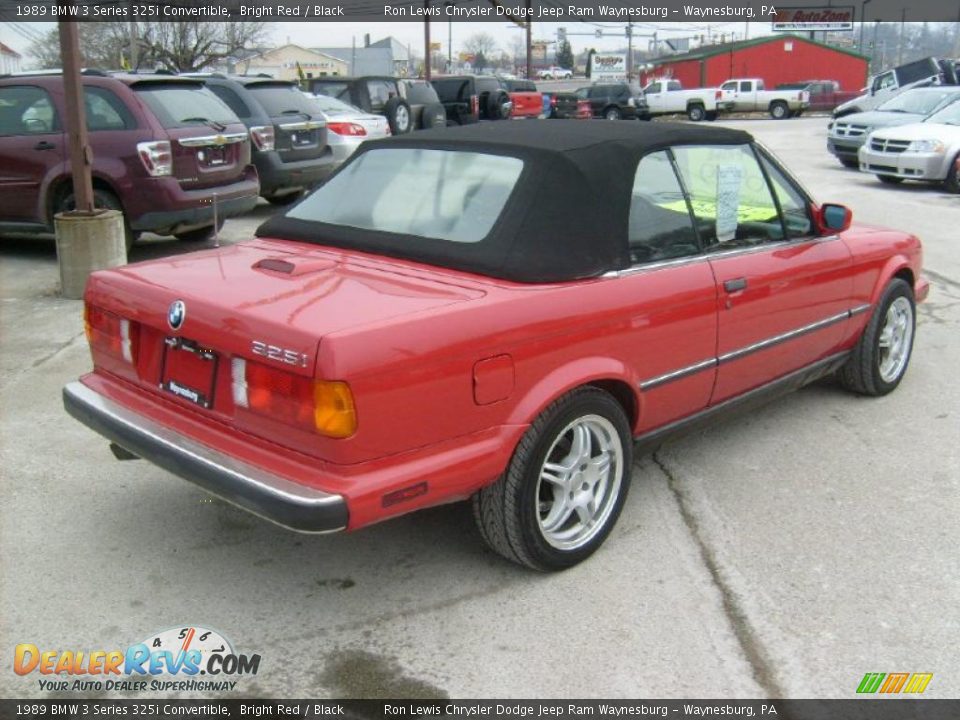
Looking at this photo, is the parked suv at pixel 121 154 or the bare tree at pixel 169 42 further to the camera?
the bare tree at pixel 169 42

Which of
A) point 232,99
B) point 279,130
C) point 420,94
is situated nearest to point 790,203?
point 279,130

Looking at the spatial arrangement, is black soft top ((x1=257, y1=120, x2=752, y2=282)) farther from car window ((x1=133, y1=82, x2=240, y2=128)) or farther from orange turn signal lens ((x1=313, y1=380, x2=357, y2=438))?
car window ((x1=133, y1=82, x2=240, y2=128))

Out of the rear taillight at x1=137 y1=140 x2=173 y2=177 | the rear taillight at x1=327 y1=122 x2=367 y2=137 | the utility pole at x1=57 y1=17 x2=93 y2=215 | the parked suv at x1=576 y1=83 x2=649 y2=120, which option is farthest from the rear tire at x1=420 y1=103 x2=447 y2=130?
the parked suv at x1=576 y1=83 x2=649 y2=120

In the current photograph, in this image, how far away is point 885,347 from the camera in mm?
5473

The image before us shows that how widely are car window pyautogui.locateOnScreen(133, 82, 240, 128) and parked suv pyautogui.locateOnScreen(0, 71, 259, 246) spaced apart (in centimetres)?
1

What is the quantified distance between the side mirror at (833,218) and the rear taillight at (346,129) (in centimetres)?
901

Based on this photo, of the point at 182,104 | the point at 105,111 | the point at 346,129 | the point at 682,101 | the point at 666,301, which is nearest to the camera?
the point at 666,301

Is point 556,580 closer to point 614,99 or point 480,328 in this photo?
point 480,328

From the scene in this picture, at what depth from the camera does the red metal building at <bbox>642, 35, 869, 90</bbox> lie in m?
61.1

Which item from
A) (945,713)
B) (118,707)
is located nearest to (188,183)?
(118,707)

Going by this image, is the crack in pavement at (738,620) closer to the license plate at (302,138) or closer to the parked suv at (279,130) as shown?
the parked suv at (279,130)

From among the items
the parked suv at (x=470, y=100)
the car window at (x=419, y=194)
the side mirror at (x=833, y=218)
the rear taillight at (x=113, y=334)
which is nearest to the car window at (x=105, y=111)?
the car window at (x=419, y=194)

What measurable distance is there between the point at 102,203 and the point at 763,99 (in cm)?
3977

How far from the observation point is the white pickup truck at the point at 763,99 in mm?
42531
